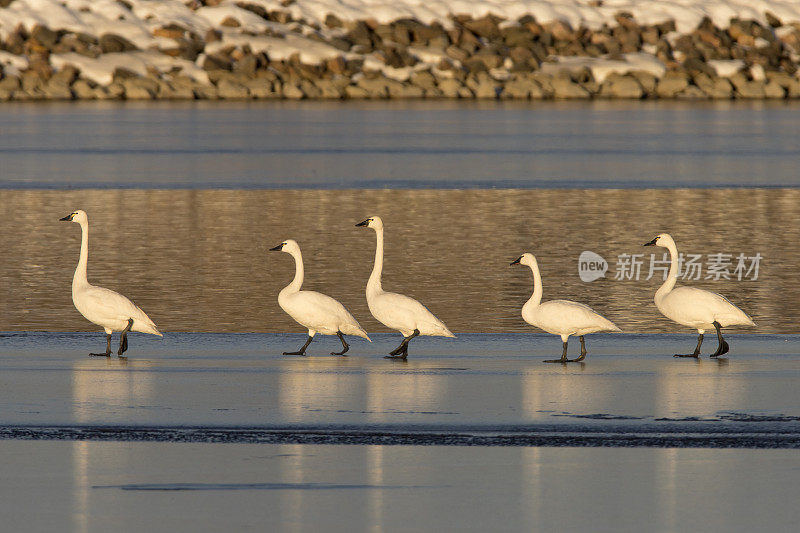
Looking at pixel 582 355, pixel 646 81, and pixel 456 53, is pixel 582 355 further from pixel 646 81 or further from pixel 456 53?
pixel 456 53

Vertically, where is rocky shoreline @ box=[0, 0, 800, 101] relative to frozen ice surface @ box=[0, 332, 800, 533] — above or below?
above

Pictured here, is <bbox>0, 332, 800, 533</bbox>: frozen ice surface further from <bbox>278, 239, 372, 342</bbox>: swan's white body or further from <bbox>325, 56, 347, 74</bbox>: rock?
<bbox>325, 56, 347, 74</bbox>: rock

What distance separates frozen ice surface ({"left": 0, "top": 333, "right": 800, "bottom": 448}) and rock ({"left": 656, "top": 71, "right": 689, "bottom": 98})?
2869 inches

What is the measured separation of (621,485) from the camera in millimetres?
6691

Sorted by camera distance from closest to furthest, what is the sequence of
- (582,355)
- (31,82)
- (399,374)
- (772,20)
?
1. (399,374)
2. (582,355)
3. (31,82)
4. (772,20)

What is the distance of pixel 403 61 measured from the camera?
86.7 meters

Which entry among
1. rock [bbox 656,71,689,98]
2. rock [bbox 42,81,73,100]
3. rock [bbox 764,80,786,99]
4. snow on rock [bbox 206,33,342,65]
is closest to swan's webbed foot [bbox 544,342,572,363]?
rock [bbox 42,81,73,100]

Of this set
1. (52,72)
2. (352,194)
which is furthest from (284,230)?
(52,72)

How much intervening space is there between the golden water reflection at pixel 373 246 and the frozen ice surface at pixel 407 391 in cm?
116

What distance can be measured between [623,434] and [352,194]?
19.1 m

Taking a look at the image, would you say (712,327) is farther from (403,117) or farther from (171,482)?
(403,117)

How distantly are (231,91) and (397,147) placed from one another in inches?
1637

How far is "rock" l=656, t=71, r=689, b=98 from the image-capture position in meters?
82.6

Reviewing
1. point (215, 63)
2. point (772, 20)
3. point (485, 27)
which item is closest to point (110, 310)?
point (215, 63)
